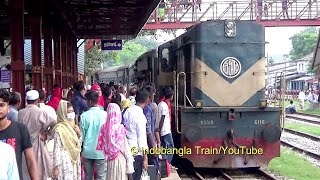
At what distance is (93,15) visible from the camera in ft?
65.8

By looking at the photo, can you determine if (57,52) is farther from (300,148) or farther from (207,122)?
(207,122)

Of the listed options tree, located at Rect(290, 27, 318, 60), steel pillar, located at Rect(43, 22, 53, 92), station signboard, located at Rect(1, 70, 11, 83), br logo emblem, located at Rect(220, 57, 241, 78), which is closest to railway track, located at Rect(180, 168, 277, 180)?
br logo emblem, located at Rect(220, 57, 241, 78)

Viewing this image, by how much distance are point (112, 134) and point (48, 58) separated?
9.92 metres

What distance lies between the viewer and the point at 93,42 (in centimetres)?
3069

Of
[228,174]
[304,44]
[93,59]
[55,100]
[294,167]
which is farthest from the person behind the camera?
[304,44]

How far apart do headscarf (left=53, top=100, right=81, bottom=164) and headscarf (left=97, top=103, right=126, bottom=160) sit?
1.08 feet

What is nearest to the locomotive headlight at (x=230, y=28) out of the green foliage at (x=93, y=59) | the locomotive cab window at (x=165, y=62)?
the locomotive cab window at (x=165, y=62)

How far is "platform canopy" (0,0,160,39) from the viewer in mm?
14766

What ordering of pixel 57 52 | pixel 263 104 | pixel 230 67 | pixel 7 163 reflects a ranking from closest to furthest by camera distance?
pixel 7 163, pixel 263 104, pixel 230 67, pixel 57 52

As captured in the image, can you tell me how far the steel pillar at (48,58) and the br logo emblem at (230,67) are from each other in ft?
18.6

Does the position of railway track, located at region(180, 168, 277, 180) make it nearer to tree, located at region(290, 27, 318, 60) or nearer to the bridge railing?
the bridge railing

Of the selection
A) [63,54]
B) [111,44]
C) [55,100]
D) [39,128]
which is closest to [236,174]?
[55,100]

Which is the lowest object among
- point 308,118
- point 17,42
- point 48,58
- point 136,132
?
point 308,118

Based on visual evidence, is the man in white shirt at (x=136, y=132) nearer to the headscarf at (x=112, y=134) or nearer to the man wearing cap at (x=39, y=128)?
the headscarf at (x=112, y=134)
